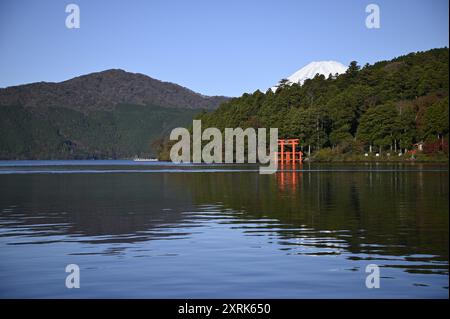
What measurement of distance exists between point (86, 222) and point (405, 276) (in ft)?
46.9

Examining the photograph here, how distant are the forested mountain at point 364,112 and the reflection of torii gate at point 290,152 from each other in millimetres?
2772

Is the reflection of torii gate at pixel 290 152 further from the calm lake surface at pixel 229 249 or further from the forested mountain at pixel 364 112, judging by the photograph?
the calm lake surface at pixel 229 249

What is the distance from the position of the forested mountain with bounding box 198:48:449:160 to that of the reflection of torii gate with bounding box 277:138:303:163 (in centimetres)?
277

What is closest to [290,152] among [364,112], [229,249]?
[364,112]

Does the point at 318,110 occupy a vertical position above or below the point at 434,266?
above

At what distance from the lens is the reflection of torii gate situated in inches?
5236

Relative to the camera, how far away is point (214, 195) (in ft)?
135

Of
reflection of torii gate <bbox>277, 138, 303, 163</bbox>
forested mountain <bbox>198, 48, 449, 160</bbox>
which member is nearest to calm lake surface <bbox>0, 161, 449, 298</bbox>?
forested mountain <bbox>198, 48, 449, 160</bbox>

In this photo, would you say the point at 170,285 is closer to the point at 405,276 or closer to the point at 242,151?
the point at 405,276

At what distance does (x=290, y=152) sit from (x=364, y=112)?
1592cm

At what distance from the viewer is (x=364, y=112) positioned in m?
135

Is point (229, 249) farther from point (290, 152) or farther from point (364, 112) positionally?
point (364, 112)

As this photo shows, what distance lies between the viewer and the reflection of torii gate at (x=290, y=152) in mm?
133000

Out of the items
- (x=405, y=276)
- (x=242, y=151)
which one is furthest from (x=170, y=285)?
(x=242, y=151)
